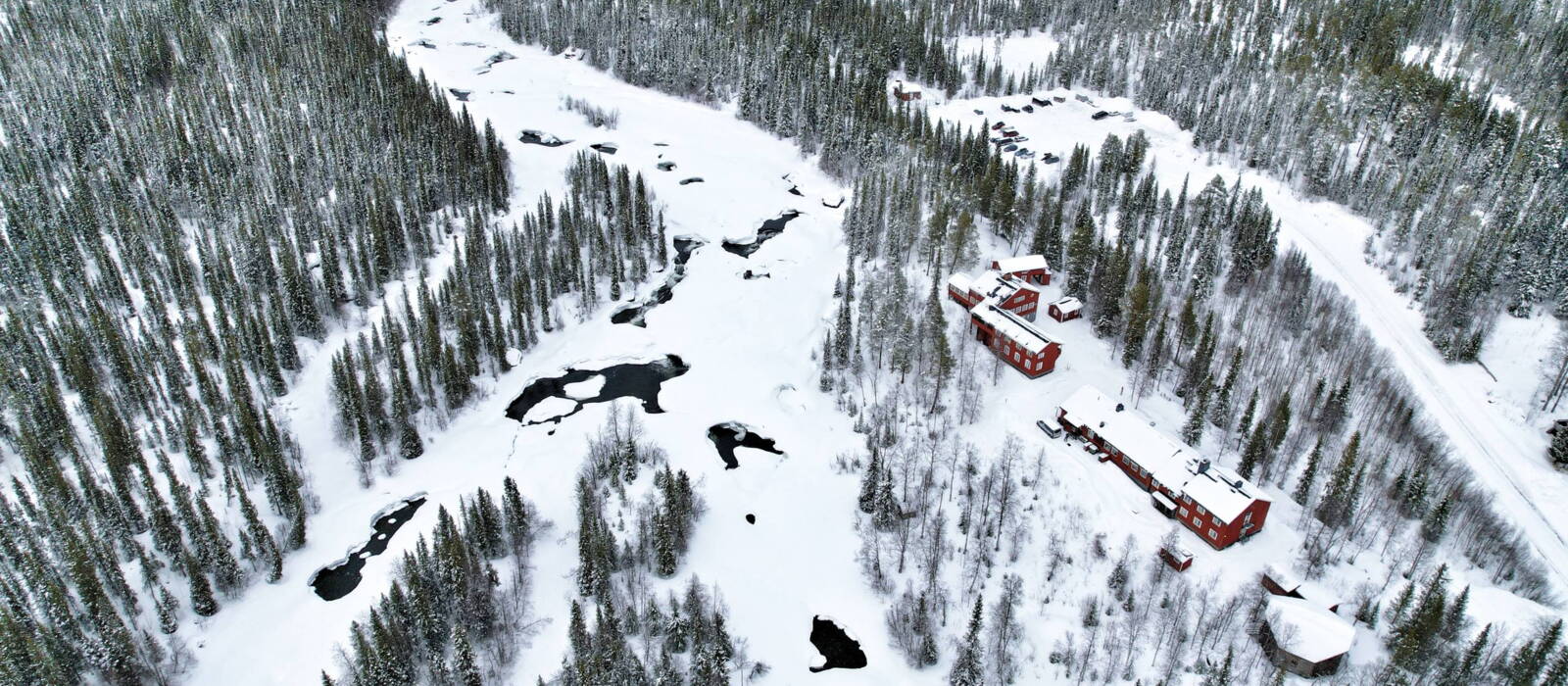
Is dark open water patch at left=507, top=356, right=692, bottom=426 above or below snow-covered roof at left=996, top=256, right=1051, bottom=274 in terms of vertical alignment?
below

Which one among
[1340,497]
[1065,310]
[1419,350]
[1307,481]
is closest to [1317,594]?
[1340,497]

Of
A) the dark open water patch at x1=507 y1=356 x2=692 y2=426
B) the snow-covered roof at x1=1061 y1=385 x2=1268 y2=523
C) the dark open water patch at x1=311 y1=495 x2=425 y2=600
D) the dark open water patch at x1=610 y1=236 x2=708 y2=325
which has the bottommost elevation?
the dark open water patch at x1=311 y1=495 x2=425 y2=600

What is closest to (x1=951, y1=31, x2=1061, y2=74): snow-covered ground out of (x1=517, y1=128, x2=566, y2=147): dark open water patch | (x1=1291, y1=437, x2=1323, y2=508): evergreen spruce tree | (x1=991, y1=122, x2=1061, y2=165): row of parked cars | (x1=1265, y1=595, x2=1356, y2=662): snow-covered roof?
(x1=991, y1=122, x2=1061, y2=165): row of parked cars

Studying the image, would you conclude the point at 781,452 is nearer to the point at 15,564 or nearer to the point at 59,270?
the point at 15,564

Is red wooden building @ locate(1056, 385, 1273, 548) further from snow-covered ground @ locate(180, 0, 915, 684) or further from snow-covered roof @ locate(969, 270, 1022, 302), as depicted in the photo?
snow-covered ground @ locate(180, 0, 915, 684)

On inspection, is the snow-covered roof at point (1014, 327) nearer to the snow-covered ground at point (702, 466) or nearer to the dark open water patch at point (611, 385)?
the snow-covered ground at point (702, 466)

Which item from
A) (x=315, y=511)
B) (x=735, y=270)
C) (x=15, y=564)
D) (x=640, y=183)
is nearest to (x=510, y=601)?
(x=315, y=511)
